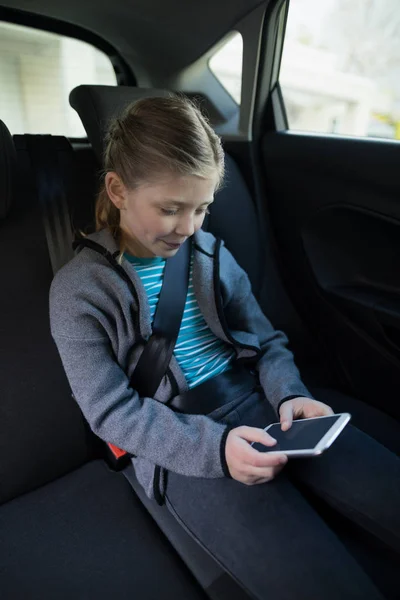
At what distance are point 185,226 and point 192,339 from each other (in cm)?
30

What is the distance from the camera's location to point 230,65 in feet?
4.99

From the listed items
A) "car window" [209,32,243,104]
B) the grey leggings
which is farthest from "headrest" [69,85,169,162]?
the grey leggings

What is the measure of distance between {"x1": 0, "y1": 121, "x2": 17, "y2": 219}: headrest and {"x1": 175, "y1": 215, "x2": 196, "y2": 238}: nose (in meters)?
0.38

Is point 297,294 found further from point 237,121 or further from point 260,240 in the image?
point 237,121

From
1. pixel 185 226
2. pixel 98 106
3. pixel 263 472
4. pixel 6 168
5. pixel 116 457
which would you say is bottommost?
pixel 116 457

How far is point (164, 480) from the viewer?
0.94 metres

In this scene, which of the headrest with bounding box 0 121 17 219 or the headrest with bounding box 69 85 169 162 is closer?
the headrest with bounding box 0 121 17 219

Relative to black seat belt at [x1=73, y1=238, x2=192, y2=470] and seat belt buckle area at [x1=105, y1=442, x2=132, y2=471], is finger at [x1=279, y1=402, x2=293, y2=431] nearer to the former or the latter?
black seat belt at [x1=73, y1=238, x2=192, y2=470]

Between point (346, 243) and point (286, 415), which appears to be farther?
point (346, 243)

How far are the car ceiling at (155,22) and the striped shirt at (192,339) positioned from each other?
775 millimetres

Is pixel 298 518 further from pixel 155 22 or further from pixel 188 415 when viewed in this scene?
pixel 155 22

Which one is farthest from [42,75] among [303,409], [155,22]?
[303,409]

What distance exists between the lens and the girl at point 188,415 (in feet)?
2.56

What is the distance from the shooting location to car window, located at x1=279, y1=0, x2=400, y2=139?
4.08ft
